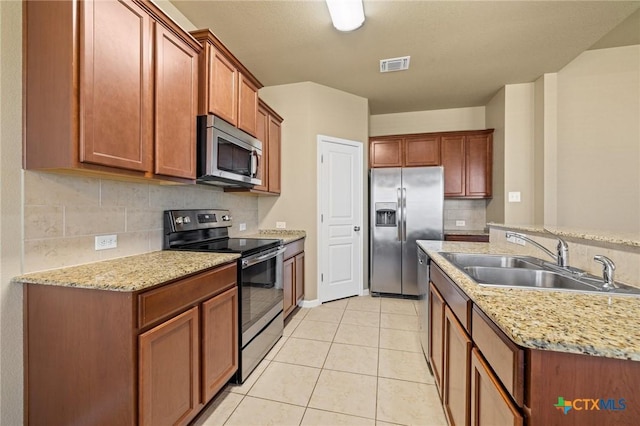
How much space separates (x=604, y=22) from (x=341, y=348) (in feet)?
11.8

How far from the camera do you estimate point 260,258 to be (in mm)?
2102

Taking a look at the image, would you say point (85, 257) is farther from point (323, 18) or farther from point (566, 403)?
point (323, 18)

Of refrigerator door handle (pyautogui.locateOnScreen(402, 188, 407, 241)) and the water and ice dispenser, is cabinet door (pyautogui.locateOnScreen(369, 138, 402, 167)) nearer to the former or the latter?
refrigerator door handle (pyautogui.locateOnScreen(402, 188, 407, 241))

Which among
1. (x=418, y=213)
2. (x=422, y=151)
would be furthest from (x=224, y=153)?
(x=422, y=151)

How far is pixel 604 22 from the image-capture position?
2328mm

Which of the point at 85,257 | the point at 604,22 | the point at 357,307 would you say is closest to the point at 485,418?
the point at 85,257

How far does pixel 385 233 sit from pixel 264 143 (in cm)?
198

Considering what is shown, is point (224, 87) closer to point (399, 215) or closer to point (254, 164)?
point (254, 164)

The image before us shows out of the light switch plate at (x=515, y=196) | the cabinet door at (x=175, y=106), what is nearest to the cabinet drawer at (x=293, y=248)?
the cabinet door at (x=175, y=106)

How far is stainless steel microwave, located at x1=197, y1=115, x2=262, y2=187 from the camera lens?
1.83m

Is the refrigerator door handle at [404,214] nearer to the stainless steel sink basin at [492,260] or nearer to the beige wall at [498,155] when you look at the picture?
the beige wall at [498,155]

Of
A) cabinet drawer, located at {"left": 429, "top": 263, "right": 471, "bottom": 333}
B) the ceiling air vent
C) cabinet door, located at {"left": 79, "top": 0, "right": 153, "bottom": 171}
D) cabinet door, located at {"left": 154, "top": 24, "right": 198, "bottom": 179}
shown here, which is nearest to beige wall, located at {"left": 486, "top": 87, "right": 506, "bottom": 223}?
the ceiling air vent

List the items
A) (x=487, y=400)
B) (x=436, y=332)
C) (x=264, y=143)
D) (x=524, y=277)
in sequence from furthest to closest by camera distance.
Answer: (x=264, y=143) < (x=436, y=332) < (x=524, y=277) < (x=487, y=400)

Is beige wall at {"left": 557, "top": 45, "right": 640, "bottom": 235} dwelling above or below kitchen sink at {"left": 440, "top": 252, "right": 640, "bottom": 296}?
above
